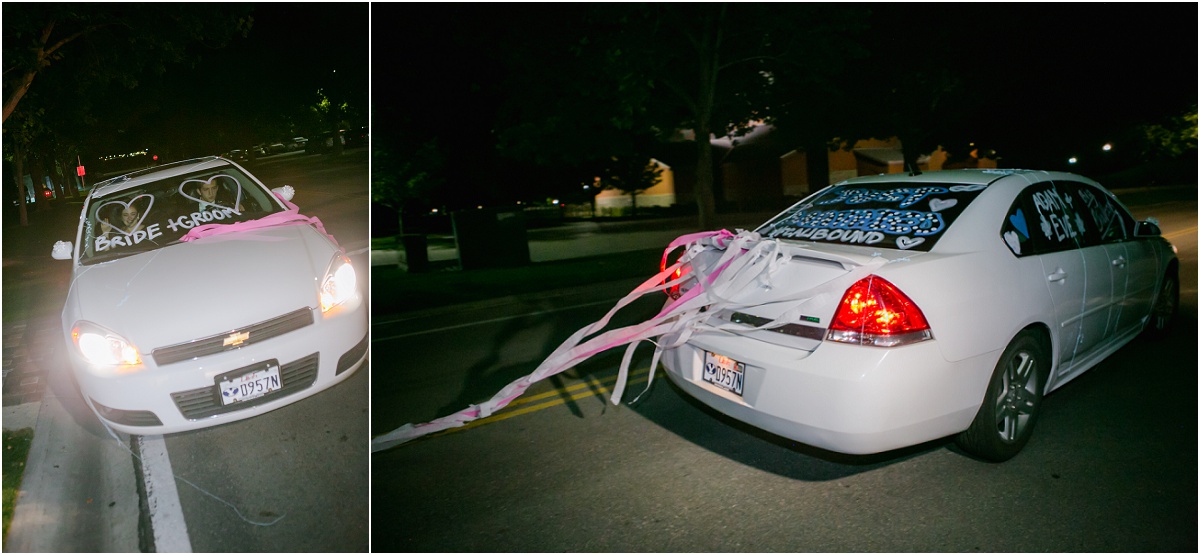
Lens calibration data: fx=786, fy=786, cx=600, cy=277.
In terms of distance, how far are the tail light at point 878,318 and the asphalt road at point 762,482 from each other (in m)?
0.78

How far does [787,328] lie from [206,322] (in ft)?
10.7

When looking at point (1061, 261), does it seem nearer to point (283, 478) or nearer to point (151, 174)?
point (283, 478)

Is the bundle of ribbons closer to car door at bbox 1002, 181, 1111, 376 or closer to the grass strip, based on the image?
car door at bbox 1002, 181, 1111, 376

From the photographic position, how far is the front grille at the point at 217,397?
175 inches

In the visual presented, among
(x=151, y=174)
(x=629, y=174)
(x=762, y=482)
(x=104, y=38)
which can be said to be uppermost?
(x=104, y=38)

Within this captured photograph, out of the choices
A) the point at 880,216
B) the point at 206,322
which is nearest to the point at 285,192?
the point at 206,322

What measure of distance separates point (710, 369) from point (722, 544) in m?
0.96

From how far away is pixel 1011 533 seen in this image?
3324 millimetres

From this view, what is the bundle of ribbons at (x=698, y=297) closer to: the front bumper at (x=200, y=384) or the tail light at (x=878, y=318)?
the tail light at (x=878, y=318)

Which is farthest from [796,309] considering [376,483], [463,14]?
[463,14]

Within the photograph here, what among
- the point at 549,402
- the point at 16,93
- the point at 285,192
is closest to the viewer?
the point at 549,402

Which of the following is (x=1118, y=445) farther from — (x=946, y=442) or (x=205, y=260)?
(x=205, y=260)

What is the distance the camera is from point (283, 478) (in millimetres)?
4328

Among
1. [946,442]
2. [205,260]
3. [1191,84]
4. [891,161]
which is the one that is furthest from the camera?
[891,161]
